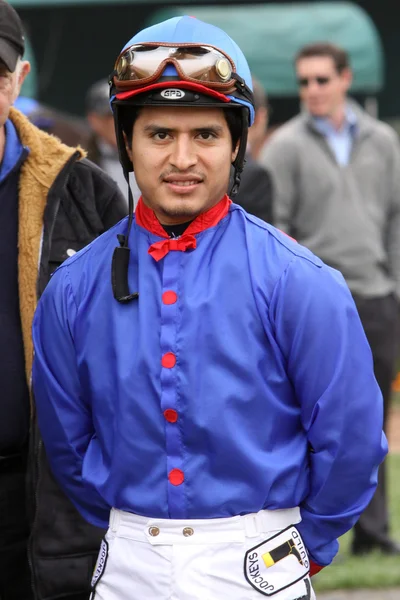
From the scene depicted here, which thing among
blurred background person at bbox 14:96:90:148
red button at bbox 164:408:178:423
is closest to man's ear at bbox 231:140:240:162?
red button at bbox 164:408:178:423

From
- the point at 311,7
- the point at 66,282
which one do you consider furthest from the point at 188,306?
the point at 311,7

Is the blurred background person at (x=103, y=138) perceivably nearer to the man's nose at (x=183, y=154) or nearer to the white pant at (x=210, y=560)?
the man's nose at (x=183, y=154)

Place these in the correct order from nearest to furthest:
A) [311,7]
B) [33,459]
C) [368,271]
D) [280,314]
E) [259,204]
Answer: [280,314], [33,459], [259,204], [368,271], [311,7]

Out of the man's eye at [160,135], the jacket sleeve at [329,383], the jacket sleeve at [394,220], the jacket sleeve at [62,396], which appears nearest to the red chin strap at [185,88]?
the man's eye at [160,135]

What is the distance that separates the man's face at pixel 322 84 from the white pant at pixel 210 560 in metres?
4.55

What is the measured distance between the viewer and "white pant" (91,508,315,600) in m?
2.96

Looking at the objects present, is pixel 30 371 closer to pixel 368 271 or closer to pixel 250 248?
pixel 250 248

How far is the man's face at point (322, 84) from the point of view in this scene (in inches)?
287

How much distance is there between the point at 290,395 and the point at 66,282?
2.22 ft

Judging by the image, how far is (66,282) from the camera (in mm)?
3279

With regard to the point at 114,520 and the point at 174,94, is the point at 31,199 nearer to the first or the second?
the point at 174,94

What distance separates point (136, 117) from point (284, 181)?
3977mm

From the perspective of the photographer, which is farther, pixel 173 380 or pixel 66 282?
pixel 66 282

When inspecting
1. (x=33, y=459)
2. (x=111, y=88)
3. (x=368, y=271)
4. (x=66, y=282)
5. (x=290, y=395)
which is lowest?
(x=368, y=271)
